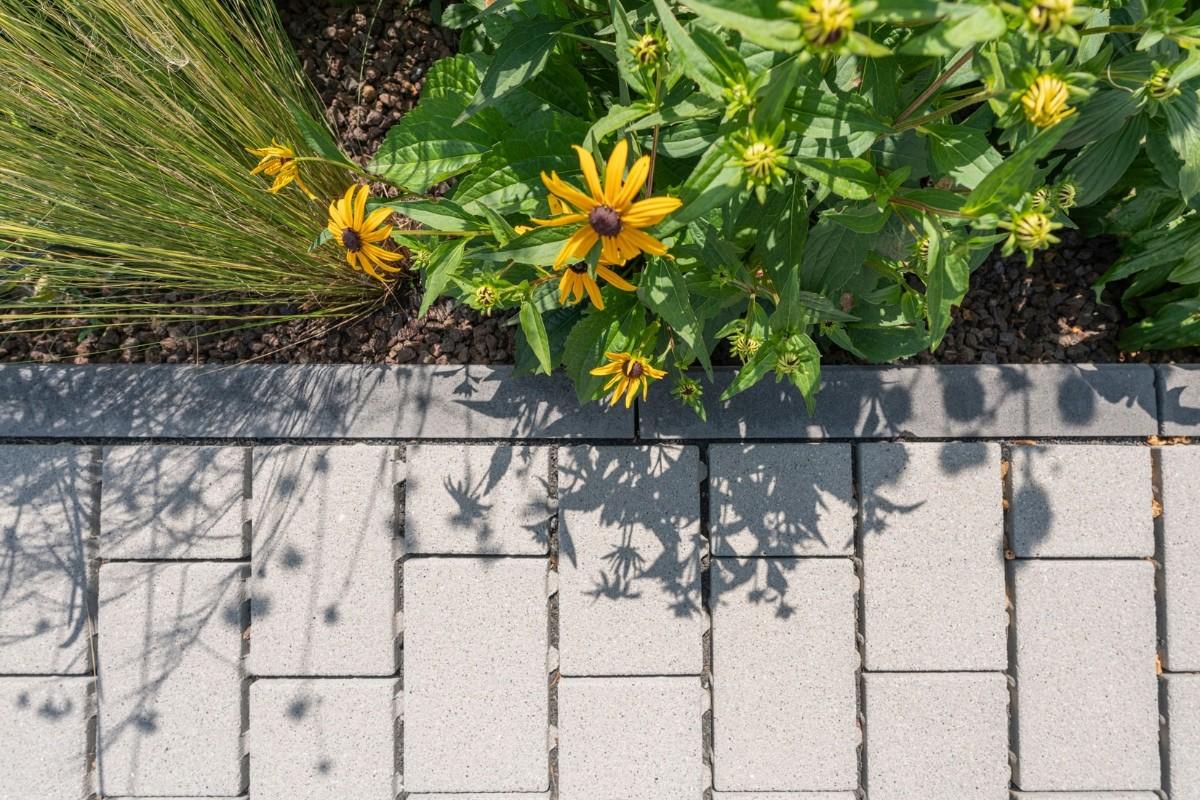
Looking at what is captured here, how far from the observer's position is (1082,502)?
1799 millimetres

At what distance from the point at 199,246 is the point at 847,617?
1720 millimetres

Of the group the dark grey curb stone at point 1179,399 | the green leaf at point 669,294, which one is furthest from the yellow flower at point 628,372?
the dark grey curb stone at point 1179,399

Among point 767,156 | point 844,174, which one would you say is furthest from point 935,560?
point 767,156

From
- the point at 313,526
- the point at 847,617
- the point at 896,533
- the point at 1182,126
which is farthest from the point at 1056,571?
the point at 313,526

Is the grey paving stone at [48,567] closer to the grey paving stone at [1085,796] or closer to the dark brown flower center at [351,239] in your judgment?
the dark brown flower center at [351,239]

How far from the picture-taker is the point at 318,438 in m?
1.83

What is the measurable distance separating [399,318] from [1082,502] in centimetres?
173

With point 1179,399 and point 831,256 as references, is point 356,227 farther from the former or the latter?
point 1179,399

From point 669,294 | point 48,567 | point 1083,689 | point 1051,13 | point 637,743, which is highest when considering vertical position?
point 1051,13

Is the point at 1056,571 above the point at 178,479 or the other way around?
the other way around

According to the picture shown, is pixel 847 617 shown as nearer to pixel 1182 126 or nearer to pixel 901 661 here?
pixel 901 661

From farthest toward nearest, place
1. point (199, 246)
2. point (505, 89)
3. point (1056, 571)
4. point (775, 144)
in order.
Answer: point (1056, 571), point (199, 246), point (505, 89), point (775, 144)

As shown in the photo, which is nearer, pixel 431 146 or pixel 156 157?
pixel 431 146

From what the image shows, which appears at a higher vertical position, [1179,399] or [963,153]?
[963,153]
